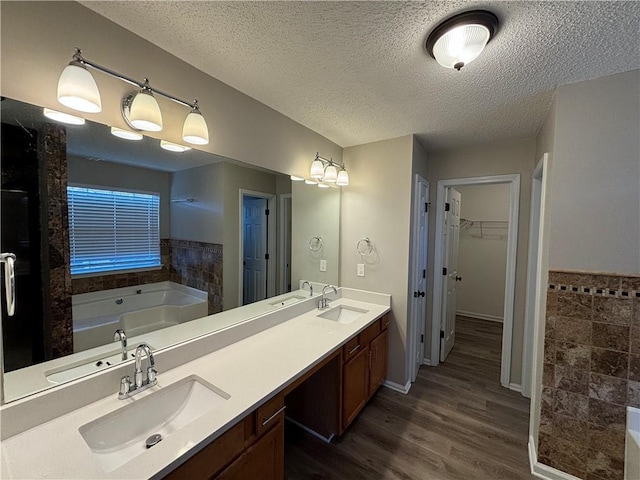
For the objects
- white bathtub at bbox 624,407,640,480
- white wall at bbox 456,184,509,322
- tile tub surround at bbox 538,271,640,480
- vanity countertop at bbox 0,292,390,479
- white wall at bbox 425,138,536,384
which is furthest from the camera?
white wall at bbox 456,184,509,322

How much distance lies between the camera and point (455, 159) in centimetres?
291

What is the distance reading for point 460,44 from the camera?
1.16m

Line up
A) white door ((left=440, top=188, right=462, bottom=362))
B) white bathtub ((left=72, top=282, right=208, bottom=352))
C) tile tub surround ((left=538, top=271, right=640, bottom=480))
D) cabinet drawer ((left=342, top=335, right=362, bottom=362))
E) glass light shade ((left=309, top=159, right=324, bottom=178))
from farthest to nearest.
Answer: white door ((left=440, top=188, right=462, bottom=362)) < glass light shade ((left=309, top=159, right=324, bottom=178)) < cabinet drawer ((left=342, top=335, right=362, bottom=362)) < tile tub surround ((left=538, top=271, right=640, bottom=480)) < white bathtub ((left=72, top=282, right=208, bottom=352))

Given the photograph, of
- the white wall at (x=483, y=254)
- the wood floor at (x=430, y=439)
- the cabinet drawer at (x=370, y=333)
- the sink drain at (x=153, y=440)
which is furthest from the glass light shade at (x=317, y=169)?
the white wall at (x=483, y=254)

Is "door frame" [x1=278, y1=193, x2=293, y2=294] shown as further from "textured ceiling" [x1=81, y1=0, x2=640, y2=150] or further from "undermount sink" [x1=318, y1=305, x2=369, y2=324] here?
"textured ceiling" [x1=81, y1=0, x2=640, y2=150]

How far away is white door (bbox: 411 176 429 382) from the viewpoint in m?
2.63

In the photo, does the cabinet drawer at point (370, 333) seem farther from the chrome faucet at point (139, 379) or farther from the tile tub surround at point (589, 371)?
the chrome faucet at point (139, 379)

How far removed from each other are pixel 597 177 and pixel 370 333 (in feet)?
5.82

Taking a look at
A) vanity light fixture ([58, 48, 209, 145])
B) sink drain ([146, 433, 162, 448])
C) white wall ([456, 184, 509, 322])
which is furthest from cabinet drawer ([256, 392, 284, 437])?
white wall ([456, 184, 509, 322])

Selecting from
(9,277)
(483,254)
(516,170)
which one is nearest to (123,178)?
(9,277)

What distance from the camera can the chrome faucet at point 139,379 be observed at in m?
1.15

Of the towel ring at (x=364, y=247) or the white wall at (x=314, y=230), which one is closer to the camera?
the white wall at (x=314, y=230)

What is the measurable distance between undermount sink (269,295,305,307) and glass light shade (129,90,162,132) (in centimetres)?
141

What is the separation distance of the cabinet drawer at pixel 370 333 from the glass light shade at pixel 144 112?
1.90 metres
